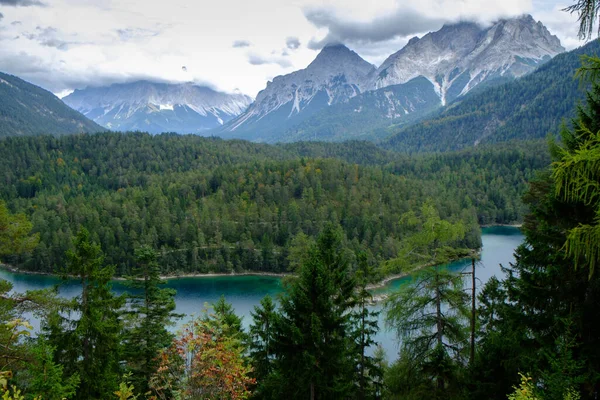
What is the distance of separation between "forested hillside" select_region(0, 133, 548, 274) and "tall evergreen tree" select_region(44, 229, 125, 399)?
4250 centimetres

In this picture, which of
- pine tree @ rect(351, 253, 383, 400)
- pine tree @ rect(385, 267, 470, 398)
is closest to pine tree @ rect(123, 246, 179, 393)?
pine tree @ rect(351, 253, 383, 400)

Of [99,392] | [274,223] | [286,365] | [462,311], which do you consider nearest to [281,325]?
[286,365]

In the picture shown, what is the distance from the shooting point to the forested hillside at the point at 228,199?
253ft

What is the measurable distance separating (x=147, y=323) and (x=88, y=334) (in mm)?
4752

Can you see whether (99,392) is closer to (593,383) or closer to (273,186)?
(593,383)

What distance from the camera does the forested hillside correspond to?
7712cm

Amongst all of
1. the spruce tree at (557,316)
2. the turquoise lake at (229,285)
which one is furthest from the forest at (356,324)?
the turquoise lake at (229,285)

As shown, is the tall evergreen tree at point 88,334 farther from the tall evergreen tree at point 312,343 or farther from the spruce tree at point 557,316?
the spruce tree at point 557,316

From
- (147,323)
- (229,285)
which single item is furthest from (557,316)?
(229,285)

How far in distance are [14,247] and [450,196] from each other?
3954 inches

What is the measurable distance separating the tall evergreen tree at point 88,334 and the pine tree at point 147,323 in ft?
12.0

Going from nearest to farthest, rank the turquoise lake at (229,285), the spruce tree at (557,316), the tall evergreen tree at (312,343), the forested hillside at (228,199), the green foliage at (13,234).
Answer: the spruce tree at (557,316) < the green foliage at (13,234) < the tall evergreen tree at (312,343) < the turquoise lake at (229,285) < the forested hillside at (228,199)

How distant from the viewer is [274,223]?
87.8 meters

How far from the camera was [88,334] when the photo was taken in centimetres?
1355
